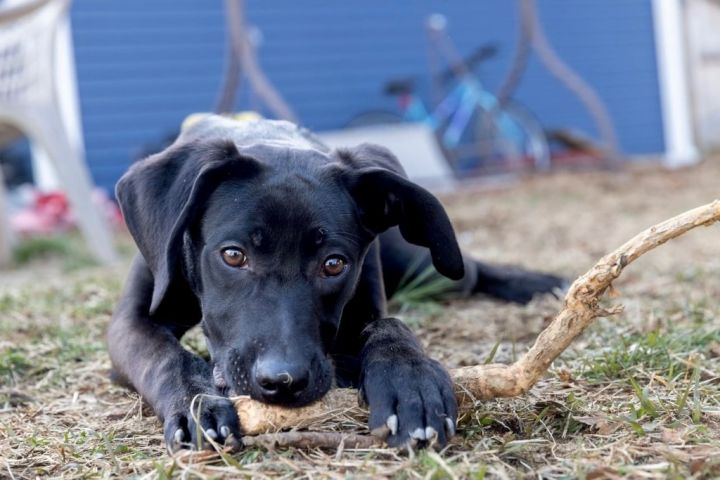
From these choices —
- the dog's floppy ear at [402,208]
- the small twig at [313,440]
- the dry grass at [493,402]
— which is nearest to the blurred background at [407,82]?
the dry grass at [493,402]

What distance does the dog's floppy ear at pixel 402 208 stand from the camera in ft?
9.43

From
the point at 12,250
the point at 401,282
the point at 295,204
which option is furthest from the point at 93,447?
the point at 12,250

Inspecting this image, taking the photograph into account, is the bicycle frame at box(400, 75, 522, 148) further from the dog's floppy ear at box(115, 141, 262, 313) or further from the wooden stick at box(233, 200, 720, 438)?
the wooden stick at box(233, 200, 720, 438)

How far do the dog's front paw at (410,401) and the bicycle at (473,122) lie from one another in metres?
10.6

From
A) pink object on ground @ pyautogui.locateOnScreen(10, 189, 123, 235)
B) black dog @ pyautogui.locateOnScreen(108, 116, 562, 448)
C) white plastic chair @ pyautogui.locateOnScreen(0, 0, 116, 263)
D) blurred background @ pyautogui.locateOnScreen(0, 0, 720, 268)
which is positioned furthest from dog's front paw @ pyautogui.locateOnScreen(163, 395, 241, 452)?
pink object on ground @ pyautogui.locateOnScreen(10, 189, 123, 235)

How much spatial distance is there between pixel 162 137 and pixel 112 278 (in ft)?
20.4

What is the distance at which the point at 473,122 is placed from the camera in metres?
14.0

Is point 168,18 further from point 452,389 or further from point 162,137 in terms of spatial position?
point 452,389

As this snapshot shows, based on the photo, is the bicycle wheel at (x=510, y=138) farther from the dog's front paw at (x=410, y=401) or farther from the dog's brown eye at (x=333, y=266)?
the dog's front paw at (x=410, y=401)

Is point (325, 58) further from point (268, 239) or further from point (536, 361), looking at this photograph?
point (536, 361)

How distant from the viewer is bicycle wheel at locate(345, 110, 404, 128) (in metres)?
13.0

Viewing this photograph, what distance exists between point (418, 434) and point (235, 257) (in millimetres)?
786

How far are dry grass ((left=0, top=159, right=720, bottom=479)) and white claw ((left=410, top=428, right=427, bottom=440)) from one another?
0.21ft

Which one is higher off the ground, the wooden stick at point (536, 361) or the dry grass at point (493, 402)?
the wooden stick at point (536, 361)
